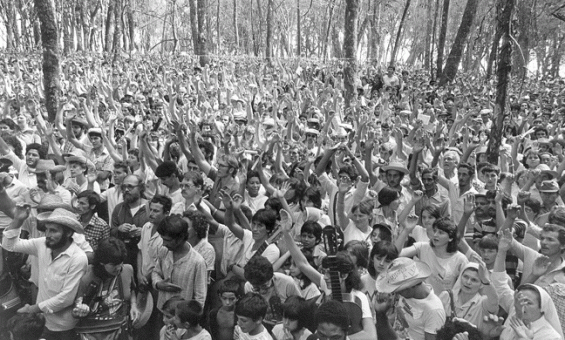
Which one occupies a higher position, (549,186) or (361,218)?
(549,186)

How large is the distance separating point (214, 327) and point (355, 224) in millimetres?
1647

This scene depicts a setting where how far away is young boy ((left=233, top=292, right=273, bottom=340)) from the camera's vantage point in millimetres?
3389

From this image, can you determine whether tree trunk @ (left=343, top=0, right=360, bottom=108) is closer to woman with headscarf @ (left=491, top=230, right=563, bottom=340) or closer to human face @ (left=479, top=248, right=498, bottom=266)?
human face @ (left=479, top=248, right=498, bottom=266)

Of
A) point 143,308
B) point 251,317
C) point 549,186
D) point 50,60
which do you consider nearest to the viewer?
point 251,317

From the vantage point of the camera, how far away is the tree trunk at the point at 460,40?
1731cm

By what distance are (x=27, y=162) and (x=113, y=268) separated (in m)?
3.28

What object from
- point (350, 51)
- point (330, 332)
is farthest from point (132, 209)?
point (350, 51)

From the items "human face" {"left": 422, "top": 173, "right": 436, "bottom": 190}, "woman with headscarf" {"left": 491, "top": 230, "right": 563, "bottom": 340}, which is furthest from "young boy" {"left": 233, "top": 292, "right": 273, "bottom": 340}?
"human face" {"left": 422, "top": 173, "right": 436, "bottom": 190}

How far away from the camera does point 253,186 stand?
19.2 feet

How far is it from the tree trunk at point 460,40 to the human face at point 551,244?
14745mm

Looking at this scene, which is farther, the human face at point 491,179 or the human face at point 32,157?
the human face at point 32,157

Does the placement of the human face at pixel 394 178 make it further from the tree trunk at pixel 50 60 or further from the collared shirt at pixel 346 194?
the tree trunk at pixel 50 60

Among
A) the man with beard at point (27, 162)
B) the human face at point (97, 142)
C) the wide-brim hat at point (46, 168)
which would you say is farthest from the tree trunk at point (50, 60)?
the wide-brim hat at point (46, 168)

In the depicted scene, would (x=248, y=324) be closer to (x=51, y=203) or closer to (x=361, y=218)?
(x=361, y=218)
